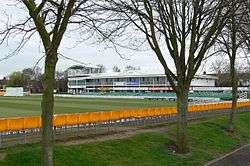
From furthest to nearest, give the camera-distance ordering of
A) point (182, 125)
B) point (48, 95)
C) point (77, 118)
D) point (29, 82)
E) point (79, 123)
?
point (29, 82) → point (77, 118) → point (79, 123) → point (182, 125) → point (48, 95)

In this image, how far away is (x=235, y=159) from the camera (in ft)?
74.9

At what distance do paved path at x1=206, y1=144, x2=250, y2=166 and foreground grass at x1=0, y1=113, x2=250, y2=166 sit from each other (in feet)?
1.95

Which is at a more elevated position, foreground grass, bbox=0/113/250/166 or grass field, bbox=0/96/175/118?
grass field, bbox=0/96/175/118

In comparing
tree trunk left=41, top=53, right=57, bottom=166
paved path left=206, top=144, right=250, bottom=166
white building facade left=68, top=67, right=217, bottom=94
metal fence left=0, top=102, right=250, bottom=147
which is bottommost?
paved path left=206, top=144, right=250, bottom=166

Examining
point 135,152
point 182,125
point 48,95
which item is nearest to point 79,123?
point 182,125

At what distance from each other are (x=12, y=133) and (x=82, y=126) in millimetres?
5650

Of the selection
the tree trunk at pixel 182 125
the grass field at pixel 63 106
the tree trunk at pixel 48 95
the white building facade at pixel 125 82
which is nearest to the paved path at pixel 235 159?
the tree trunk at pixel 182 125

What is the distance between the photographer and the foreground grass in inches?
710

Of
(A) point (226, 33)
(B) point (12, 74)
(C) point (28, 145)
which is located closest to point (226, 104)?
(A) point (226, 33)

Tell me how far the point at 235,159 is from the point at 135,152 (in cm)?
487

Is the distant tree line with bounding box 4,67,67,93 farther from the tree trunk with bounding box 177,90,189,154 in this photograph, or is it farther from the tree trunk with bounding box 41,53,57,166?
the tree trunk with bounding box 41,53,57,166

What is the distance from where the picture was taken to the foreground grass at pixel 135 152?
1804 centimetres

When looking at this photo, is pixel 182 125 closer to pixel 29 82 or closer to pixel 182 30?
pixel 182 30

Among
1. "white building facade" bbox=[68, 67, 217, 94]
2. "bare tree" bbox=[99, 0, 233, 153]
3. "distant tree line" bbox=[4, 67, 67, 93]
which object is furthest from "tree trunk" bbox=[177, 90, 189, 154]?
"distant tree line" bbox=[4, 67, 67, 93]
